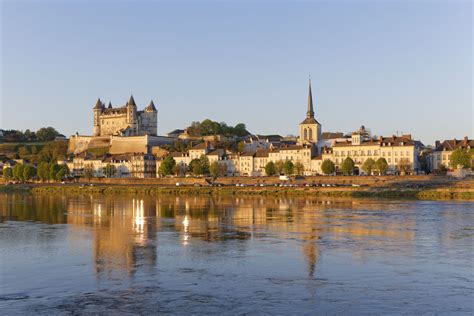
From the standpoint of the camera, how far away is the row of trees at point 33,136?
115588 millimetres

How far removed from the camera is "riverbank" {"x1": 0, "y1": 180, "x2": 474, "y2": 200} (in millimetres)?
43719

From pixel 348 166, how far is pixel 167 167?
22147mm

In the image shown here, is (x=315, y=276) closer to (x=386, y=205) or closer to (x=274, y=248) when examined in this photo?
(x=274, y=248)

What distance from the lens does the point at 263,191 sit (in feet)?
171

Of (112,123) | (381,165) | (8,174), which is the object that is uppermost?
(112,123)

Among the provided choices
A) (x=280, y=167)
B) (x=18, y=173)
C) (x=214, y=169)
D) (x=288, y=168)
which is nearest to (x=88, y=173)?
(x=18, y=173)

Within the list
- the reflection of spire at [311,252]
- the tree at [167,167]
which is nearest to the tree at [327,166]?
the tree at [167,167]

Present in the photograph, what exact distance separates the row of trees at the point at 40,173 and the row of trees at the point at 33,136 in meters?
34.7

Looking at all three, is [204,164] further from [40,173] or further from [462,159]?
[462,159]

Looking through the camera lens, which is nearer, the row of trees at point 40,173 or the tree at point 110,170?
the row of trees at point 40,173

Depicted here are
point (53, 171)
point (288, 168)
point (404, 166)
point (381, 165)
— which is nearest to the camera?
point (381, 165)

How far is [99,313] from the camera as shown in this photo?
11.6 metres

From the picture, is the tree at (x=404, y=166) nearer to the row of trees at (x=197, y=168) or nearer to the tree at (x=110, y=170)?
the row of trees at (x=197, y=168)

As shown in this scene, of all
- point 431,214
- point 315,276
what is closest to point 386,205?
point 431,214
